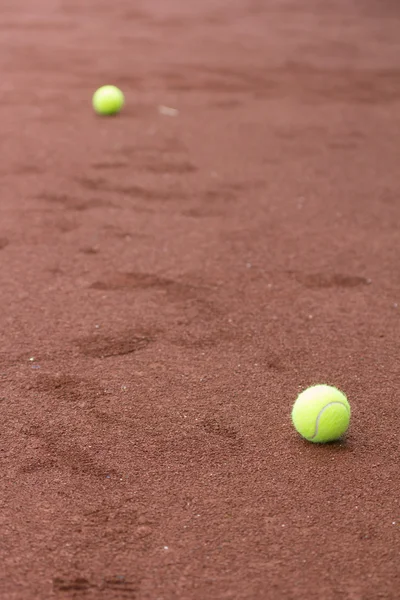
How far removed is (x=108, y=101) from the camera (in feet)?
14.6

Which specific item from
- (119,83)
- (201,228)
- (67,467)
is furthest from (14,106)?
(67,467)

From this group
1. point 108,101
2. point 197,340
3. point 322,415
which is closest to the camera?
point 322,415

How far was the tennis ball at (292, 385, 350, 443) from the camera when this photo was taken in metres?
1.83

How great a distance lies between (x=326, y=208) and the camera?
130 inches

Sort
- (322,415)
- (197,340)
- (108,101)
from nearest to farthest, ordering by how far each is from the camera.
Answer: (322,415) → (197,340) → (108,101)

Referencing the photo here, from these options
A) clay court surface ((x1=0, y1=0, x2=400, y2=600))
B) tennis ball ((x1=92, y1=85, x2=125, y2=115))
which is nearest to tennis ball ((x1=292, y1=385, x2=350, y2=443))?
clay court surface ((x1=0, y1=0, x2=400, y2=600))

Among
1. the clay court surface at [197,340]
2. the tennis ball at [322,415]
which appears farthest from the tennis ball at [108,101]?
the tennis ball at [322,415]

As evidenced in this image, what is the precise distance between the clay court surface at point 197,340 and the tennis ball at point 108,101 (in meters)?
0.07

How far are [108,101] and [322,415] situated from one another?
3.05 metres

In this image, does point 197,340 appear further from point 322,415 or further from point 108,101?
point 108,101

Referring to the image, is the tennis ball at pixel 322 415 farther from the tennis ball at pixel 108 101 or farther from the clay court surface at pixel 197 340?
the tennis ball at pixel 108 101

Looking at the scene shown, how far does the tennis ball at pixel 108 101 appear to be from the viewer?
14.6 feet

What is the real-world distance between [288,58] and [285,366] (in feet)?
14.3

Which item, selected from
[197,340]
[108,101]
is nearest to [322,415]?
[197,340]
